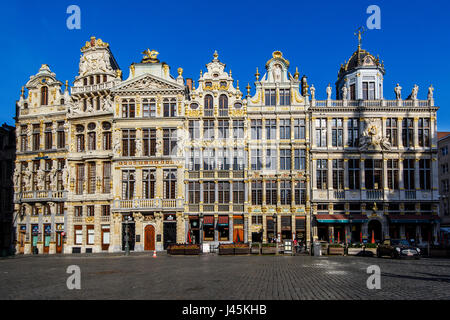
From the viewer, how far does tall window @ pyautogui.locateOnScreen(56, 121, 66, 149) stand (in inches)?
1966

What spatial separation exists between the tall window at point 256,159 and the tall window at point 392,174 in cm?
1326

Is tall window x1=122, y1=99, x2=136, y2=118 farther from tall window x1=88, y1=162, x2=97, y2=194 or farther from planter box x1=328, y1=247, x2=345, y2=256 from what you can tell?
planter box x1=328, y1=247, x2=345, y2=256

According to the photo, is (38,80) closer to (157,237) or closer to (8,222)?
(8,222)

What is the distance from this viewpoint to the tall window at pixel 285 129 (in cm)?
4725

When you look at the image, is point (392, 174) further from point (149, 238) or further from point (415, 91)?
point (149, 238)

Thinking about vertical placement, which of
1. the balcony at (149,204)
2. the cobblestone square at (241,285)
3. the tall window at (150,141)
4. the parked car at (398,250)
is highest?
the tall window at (150,141)

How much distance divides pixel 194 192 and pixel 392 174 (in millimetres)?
20575

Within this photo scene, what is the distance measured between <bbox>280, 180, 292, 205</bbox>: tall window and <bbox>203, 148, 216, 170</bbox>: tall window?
7438 mm

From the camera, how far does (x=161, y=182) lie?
47031mm

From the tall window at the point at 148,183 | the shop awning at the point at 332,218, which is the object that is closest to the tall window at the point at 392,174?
the shop awning at the point at 332,218

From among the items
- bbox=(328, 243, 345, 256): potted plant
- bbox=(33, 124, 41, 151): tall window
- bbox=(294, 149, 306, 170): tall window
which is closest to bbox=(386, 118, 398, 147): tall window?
bbox=(294, 149, 306, 170): tall window

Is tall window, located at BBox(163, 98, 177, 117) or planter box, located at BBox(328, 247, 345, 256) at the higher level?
tall window, located at BBox(163, 98, 177, 117)

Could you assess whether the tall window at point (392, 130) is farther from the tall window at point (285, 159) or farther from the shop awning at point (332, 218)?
the tall window at point (285, 159)

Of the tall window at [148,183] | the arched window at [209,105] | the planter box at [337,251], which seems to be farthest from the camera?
the arched window at [209,105]
